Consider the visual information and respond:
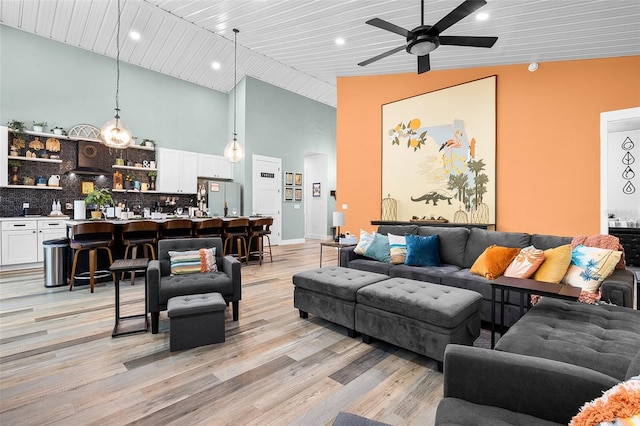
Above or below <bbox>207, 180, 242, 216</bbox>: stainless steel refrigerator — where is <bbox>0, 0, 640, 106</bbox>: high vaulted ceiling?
above

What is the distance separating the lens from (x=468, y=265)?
3.72 m

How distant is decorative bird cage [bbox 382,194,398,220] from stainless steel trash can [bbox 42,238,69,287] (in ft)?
17.7

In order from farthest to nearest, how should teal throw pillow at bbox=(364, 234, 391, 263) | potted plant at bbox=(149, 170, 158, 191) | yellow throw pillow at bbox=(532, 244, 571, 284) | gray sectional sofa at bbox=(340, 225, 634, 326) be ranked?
1. potted plant at bbox=(149, 170, 158, 191)
2. teal throw pillow at bbox=(364, 234, 391, 263)
3. yellow throw pillow at bbox=(532, 244, 571, 284)
4. gray sectional sofa at bbox=(340, 225, 634, 326)

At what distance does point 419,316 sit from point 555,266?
138 cm

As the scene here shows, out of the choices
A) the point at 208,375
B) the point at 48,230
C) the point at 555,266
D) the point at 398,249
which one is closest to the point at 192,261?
the point at 208,375

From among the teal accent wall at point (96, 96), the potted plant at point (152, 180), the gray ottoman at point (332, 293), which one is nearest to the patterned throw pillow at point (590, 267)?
the gray ottoman at point (332, 293)

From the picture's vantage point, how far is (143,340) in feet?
9.14

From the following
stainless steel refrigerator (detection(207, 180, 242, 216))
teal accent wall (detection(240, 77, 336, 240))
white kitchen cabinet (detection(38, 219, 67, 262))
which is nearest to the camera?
white kitchen cabinet (detection(38, 219, 67, 262))

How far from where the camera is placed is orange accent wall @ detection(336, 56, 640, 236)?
4438 mm

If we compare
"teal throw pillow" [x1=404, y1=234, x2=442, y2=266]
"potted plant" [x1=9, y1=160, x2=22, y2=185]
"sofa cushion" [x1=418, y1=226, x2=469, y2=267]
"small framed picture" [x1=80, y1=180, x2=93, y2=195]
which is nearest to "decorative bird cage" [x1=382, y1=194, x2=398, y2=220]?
"sofa cushion" [x1=418, y1=226, x2=469, y2=267]

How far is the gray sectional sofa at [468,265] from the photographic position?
2.43m

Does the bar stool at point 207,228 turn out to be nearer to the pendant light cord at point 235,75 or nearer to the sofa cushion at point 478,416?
the pendant light cord at point 235,75

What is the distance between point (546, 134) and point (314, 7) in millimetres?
4023

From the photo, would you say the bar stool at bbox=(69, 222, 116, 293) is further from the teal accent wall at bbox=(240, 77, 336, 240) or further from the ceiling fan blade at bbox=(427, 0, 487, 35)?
the ceiling fan blade at bbox=(427, 0, 487, 35)
